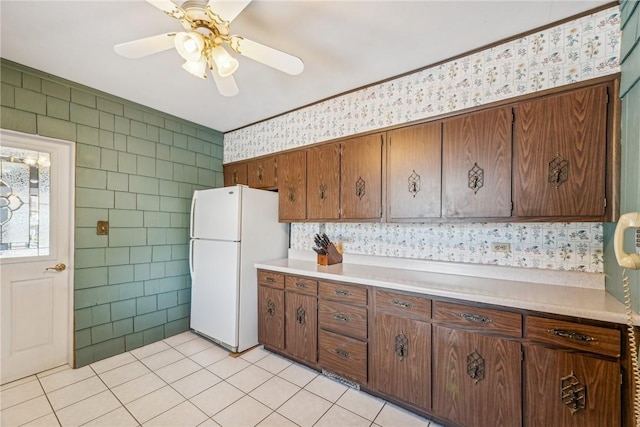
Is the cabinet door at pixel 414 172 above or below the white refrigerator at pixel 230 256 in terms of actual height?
above

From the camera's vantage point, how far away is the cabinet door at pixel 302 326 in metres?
2.37

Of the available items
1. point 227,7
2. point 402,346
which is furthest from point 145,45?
point 402,346

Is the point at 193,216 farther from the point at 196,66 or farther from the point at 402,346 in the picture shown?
the point at 402,346

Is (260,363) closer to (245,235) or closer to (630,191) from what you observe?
(245,235)

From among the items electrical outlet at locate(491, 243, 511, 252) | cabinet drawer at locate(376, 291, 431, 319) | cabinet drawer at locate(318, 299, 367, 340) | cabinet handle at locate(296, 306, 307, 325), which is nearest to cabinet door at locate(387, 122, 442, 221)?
electrical outlet at locate(491, 243, 511, 252)

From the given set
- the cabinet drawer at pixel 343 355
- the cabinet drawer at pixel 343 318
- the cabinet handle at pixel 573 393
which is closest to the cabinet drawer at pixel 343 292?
the cabinet drawer at pixel 343 318

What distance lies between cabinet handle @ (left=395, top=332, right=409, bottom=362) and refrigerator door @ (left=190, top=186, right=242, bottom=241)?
1718 mm

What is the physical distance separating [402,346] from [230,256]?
178 centimetres

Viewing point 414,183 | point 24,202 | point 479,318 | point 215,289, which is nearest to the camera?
point 479,318

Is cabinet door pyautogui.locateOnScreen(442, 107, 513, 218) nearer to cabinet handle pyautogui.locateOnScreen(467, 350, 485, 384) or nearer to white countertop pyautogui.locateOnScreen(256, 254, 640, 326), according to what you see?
white countertop pyautogui.locateOnScreen(256, 254, 640, 326)

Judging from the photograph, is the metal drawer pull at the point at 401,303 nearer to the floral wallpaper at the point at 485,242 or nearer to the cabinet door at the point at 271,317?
the floral wallpaper at the point at 485,242

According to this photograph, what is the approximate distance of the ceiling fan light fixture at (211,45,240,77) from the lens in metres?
1.46

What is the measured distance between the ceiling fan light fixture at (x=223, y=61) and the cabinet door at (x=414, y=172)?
1372 mm

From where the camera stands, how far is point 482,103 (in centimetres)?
190
